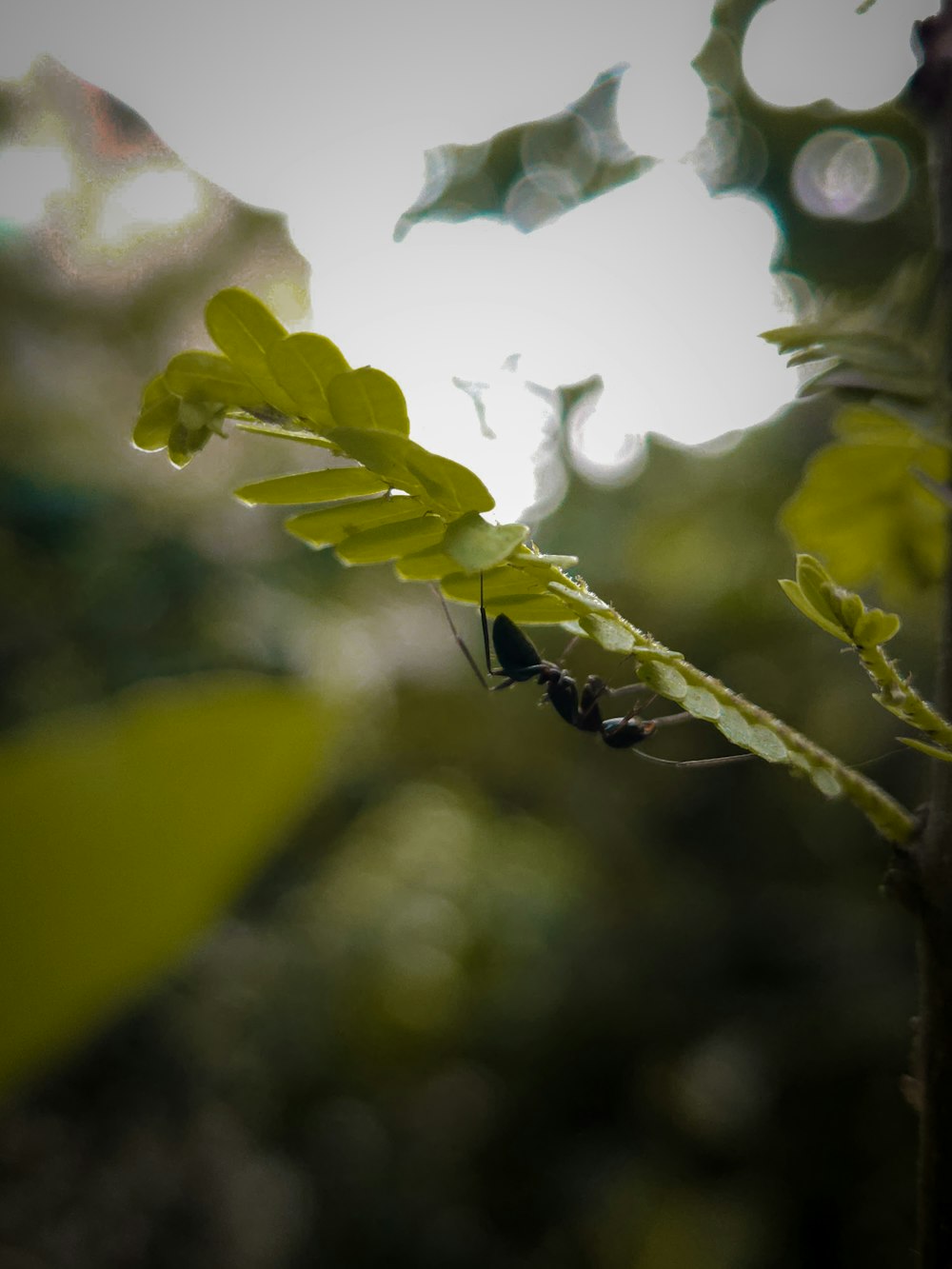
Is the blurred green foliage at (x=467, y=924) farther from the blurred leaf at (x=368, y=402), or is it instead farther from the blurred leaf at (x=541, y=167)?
the blurred leaf at (x=368, y=402)

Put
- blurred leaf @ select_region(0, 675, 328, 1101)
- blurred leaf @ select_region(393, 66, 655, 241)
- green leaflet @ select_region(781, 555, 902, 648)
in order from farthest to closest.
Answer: blurred leaf @ select_region(393, 66, 655, 241)
green leaflet @ select_region(781, 555, 902, 648)
blurred leaf @ select_region(0, 675, 328, 1101)

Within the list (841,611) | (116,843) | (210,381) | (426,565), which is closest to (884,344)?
(841,611)

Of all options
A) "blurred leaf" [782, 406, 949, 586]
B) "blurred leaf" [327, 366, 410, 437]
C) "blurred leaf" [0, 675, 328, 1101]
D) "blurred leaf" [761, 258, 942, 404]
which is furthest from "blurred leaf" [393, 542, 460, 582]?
"blurred leaf" [782, 406, 949, 586]

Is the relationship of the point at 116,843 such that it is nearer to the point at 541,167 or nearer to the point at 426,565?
the point at 426,565

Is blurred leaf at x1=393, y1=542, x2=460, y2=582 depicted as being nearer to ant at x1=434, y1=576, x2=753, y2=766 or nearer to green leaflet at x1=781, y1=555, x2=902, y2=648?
green leaflet at x1=781, y1=555, x2=902, y2=648

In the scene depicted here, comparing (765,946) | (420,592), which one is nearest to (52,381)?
(420,592)
